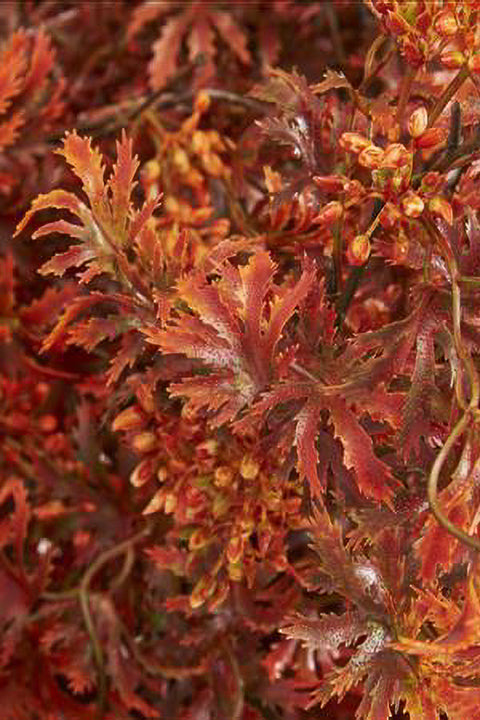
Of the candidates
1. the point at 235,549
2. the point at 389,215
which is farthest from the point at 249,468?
the point at 389,215

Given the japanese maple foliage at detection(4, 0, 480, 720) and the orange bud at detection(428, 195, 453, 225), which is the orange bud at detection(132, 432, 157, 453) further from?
the orange bud at detection(428, 195, 453, 225)

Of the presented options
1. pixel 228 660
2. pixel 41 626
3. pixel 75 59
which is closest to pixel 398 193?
pixel 228 660

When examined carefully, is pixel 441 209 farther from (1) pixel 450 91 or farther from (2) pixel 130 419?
(2) pixel 130 419

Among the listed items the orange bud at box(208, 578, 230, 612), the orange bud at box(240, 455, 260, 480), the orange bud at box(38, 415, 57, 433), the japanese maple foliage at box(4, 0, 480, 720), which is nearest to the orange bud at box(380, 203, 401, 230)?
the japanese maple foliage at box(4, 0, 480, 720)

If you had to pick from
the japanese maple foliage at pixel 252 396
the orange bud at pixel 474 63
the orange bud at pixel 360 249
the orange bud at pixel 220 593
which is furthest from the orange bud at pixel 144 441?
the orange bud at pixel 474 63

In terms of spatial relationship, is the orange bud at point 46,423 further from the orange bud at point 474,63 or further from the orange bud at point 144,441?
the orange bud at point 474,63

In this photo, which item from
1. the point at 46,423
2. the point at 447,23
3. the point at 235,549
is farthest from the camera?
the point at 46,423

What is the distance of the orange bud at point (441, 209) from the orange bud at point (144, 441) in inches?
10.1

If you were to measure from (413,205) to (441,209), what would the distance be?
19 mm

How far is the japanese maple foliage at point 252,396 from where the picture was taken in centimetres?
62

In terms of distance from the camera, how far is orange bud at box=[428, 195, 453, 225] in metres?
0.61

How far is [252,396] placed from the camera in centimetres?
64

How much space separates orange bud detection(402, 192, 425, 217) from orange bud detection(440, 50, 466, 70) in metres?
0.07

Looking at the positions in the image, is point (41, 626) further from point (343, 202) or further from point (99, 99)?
point (99, 99)
